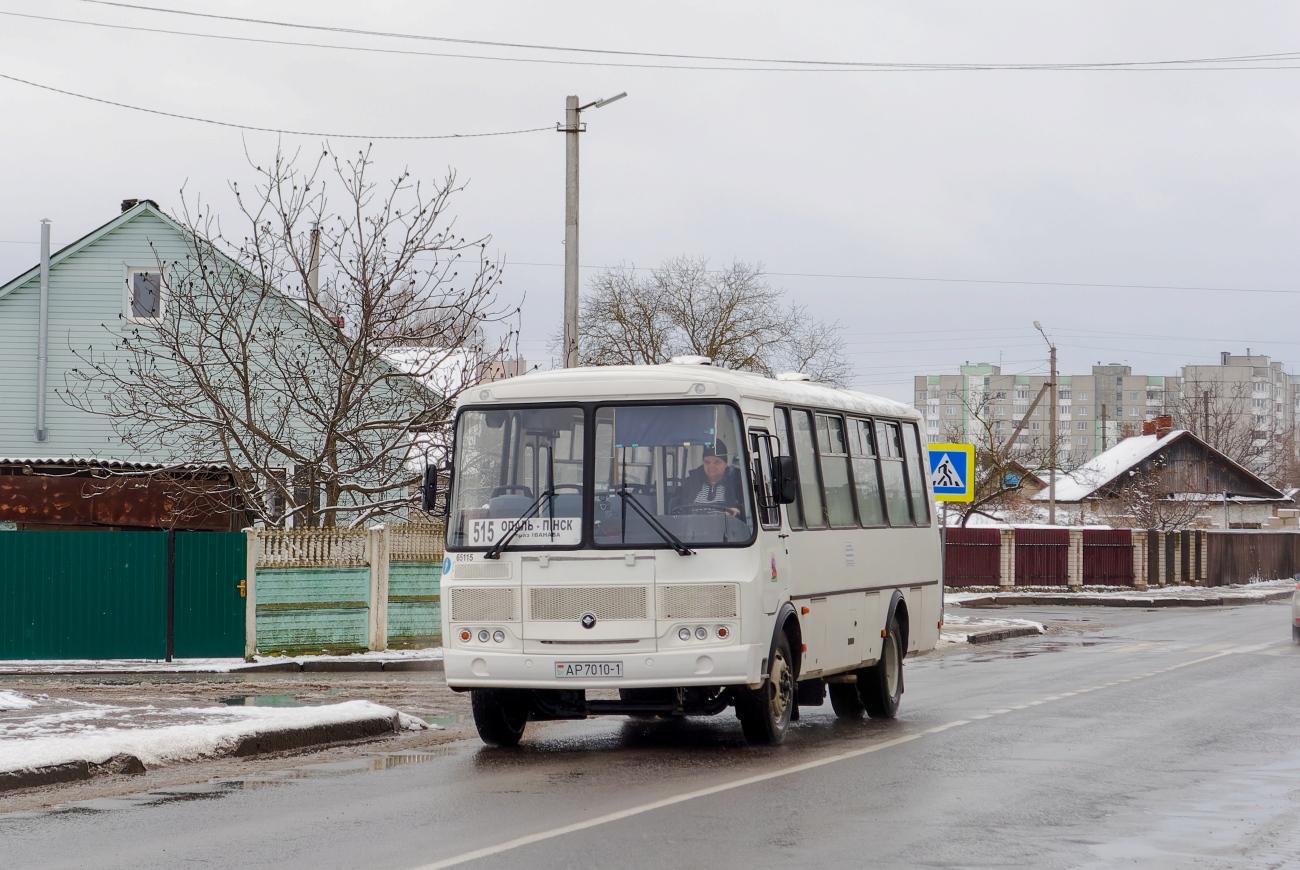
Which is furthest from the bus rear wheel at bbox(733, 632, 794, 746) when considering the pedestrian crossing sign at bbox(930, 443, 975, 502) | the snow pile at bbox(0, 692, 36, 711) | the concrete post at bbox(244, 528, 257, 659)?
the pedestrian crossing sign at bbox(930, 443, 975, 502)

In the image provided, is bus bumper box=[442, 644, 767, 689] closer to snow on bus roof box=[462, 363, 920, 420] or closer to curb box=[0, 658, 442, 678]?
snow on bus roof box=[462, 363, 920, 420]

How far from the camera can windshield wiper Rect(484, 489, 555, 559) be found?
12.0m

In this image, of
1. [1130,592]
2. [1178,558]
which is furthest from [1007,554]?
[1178,558]

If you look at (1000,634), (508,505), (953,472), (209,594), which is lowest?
(1000,634)

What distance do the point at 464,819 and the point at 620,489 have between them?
3616 millimetres

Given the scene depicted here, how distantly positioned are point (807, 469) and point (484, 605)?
3092 mm

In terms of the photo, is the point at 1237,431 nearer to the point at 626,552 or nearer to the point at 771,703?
the point at 771,703

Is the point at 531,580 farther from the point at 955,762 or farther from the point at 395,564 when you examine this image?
the point at 395,564

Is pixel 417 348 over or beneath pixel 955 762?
over

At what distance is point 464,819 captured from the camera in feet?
Result: 29.1

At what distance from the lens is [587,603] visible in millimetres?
11773

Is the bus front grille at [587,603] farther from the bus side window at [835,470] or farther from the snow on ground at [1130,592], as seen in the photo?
the snow on ground at [1130,592]

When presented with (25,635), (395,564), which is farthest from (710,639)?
(25,635)

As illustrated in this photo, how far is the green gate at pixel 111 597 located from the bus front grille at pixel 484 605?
391 inches
